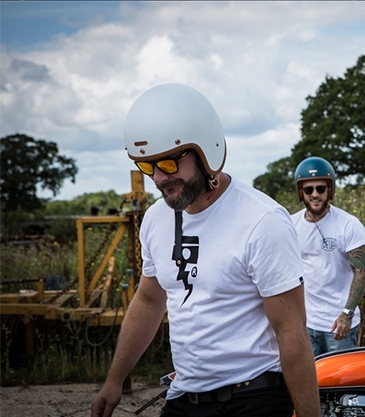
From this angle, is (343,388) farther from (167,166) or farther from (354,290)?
(354,290)

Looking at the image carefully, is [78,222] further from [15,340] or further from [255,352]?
[255,352]

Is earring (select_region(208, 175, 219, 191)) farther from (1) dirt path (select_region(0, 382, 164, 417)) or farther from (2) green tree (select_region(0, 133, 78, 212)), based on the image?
(2) green tree (select_region(0, 133, 78, 212))

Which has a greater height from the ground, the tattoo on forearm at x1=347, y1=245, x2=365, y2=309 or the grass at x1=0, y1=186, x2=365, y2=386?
the tattoo on forearm at x1=347, y1=245, x2=365, y2=309

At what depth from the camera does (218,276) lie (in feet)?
8.60

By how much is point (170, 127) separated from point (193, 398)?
3.25ft

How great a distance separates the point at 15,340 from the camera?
923cm

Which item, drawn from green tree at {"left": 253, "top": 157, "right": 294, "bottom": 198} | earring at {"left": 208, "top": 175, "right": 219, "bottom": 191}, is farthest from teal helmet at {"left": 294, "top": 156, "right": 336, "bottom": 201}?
green tree at {"left": 253, "top": 157, "right": 294, "bottom": 198}

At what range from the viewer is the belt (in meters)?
2.61

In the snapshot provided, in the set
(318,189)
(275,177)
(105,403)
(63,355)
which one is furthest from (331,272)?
(275,177)

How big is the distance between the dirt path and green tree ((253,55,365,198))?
101 feet

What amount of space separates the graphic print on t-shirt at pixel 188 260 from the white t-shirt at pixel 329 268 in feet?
9.64

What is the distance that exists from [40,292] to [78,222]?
4.06 ft

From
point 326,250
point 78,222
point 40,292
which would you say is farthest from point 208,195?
point 40,292

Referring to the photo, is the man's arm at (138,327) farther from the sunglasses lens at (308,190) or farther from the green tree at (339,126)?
the green tree at (339,126)
